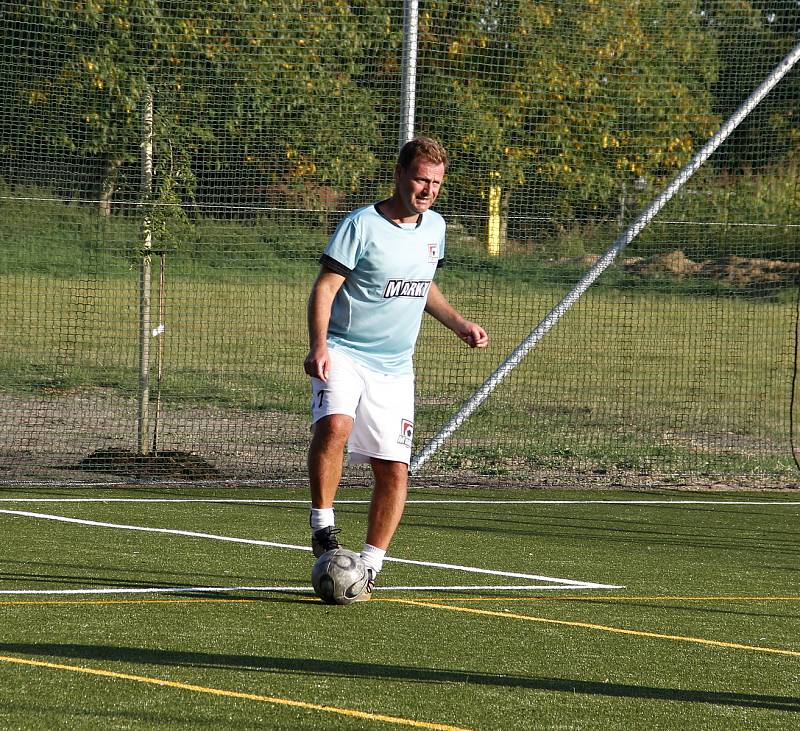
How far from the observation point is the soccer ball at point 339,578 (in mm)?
5945

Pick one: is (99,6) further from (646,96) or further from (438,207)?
(646,96)

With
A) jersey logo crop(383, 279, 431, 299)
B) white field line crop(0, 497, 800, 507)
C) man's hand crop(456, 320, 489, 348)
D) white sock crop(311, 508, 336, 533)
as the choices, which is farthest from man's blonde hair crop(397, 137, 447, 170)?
white field line crop(0, 497, 800, 507)

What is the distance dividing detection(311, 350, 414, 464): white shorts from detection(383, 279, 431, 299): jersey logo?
341 mm

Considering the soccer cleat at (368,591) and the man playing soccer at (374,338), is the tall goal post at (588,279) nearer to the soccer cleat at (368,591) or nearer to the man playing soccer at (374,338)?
the man playing soccer at (374,338)

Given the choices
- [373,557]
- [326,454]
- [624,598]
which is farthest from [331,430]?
[624,598]

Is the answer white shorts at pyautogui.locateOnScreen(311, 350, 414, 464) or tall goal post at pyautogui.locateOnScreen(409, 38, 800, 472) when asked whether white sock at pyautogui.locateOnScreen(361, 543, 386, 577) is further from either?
tall goal post at pyautogui.locateOnScreen(409, 38, 800, 472)

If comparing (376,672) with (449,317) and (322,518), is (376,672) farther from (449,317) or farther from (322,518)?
(449,317)

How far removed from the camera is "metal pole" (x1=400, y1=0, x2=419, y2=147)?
36.3ft

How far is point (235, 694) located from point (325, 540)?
5.81 feet

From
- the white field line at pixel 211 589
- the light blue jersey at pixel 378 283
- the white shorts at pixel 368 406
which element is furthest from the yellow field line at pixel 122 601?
the light blue jersey at pixel 378 283

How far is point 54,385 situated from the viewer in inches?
578

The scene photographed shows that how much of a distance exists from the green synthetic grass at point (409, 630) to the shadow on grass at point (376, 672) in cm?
1

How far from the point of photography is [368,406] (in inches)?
249

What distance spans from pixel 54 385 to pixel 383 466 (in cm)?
892
